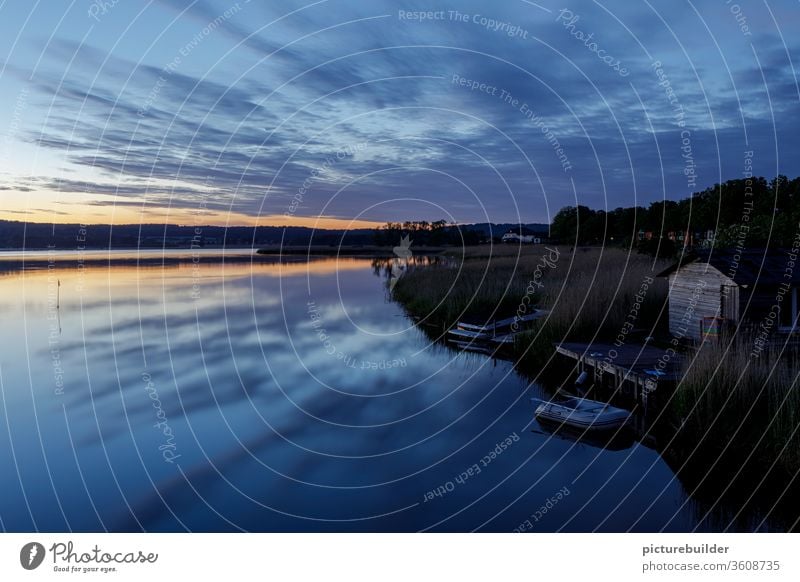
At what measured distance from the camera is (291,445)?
14.8 metres

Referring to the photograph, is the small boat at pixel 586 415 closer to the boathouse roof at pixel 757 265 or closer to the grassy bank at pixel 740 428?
the grassy bank at pixel 740 428

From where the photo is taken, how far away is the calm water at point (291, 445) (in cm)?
1130

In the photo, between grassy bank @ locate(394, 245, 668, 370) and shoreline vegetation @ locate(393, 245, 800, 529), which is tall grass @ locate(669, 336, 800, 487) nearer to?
shoreline vegetation @ locate(393, 245, 800, 529)

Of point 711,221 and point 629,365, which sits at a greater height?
point 711,221

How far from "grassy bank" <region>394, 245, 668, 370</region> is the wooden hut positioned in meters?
3.12

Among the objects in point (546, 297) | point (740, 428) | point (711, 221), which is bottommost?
point (740, 428)

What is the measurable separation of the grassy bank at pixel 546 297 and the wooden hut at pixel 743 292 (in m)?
3.12

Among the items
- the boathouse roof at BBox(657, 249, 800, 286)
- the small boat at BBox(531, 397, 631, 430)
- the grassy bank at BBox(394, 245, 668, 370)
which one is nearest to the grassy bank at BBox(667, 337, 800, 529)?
the small boat at BBox(531, 397, 631, 430)

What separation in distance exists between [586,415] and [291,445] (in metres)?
7.06

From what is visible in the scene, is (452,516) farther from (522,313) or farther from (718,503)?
(522,313)

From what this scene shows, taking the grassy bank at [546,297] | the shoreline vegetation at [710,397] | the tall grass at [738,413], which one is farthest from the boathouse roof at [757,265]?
the grassy bank at [546,297]

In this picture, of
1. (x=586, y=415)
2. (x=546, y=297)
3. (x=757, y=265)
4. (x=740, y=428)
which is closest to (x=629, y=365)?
(x=586, y=415)

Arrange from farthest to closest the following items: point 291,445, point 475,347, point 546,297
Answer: point 546,297 < point 475,347 < point 291,445

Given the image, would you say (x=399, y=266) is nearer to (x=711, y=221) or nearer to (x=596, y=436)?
(x=711, y=221)
